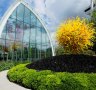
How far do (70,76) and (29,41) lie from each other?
890 inches

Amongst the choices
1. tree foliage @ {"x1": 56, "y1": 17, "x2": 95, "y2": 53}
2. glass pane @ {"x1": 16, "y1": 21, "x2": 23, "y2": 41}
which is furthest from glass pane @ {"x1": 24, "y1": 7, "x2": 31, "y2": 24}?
tree foliage @ {"x1": 56, "y1": 17, "x2": 95, "y2": 53}

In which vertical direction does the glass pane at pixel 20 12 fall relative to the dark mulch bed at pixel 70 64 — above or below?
above

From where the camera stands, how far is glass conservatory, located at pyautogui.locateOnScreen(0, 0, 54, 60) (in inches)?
1195

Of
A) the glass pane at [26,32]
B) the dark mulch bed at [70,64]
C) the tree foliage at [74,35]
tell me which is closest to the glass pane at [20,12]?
the glass pane at [26,32]

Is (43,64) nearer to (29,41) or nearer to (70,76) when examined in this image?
(70,76)

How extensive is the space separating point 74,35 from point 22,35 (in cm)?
999

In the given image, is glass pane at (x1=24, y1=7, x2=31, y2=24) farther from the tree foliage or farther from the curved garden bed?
the curved garden bed

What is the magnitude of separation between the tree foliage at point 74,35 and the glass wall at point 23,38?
6658mm

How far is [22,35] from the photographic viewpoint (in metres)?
33.3

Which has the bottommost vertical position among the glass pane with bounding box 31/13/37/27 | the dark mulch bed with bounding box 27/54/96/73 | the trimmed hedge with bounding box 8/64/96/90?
the trimmed hedge with bounding box 8/64/96/90

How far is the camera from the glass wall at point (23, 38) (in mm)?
30394

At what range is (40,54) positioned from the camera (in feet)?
121

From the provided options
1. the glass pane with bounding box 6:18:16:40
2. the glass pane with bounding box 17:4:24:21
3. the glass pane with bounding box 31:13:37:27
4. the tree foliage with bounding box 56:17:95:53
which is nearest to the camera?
the tree foliage with bounding box 56:17:95:53

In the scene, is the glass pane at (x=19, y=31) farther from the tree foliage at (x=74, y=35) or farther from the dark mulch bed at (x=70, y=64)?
the dark mulch bed at (x=70, y=64)
